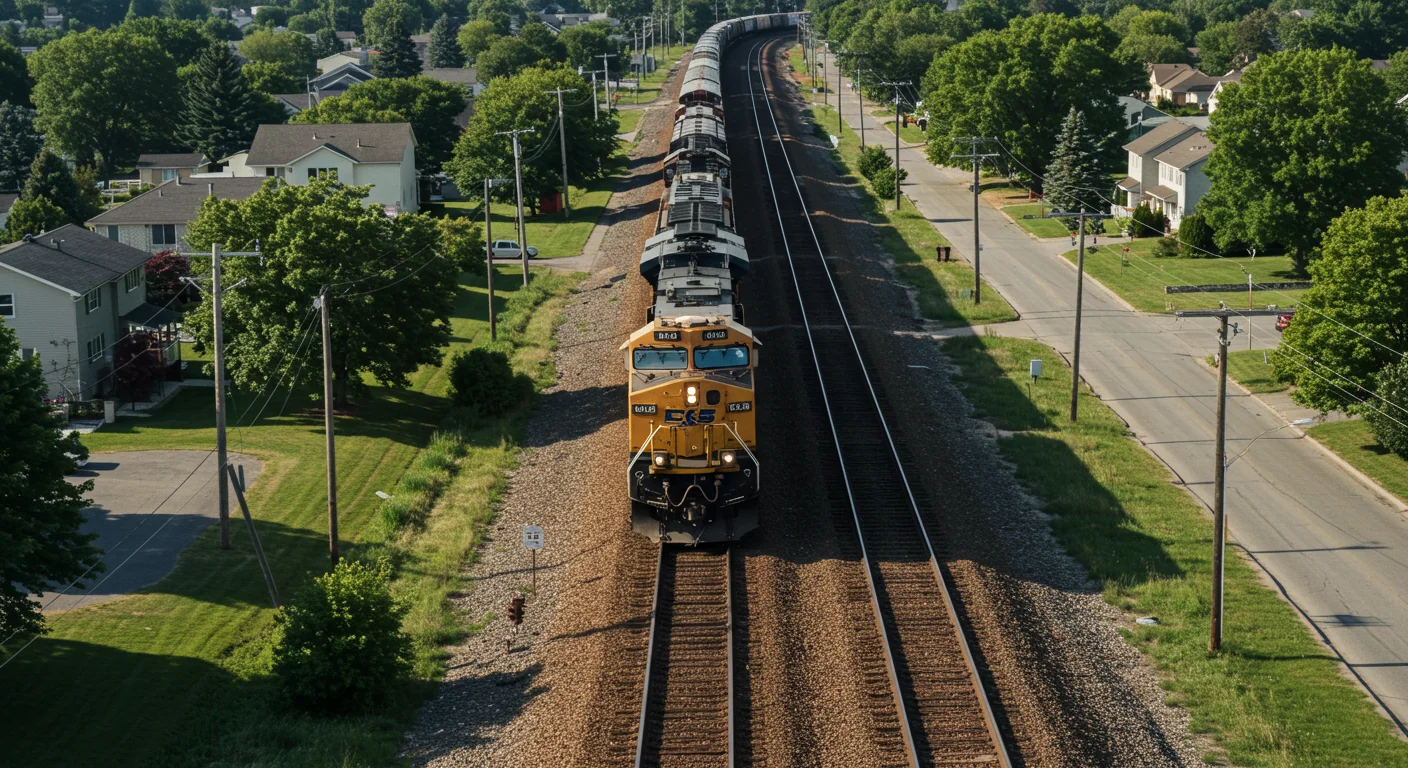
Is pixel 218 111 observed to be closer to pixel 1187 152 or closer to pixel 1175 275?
pixel 1187 152

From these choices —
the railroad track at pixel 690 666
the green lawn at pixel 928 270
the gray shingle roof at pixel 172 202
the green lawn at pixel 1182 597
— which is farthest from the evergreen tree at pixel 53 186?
the railroad track at pixel 690 666

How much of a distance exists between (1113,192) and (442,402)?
49421 mm

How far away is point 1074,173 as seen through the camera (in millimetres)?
82125

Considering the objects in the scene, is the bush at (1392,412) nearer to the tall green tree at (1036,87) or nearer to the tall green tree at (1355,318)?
the tall green tree at (1355,318)

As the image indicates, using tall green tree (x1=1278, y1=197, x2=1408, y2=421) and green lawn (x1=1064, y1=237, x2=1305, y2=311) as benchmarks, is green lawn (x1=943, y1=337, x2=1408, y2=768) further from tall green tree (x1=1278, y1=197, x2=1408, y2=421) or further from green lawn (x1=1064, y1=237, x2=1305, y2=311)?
green lawn (x1=1064, y1=237, x2=1305, y2=311)

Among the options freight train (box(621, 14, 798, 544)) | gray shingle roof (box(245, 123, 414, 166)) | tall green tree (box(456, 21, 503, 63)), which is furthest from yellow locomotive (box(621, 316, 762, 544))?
tall green tree (box(456, 21, 503, 63))

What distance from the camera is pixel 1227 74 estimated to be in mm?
160000

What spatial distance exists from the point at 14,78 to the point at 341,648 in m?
135

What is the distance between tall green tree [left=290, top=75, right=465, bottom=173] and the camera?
103 metres

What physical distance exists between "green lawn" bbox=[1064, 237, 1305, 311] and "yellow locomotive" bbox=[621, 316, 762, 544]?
36.3m

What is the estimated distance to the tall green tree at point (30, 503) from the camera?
93.8 ft

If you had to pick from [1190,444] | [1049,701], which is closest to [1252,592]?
[1049,701]

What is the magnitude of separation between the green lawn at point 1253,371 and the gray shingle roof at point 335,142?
53979 millimetres

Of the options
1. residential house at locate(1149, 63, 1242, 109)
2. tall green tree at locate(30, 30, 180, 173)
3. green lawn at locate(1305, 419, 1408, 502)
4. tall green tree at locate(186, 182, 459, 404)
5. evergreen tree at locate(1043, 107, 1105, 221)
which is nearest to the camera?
green lawn at locate(1305, 419, 1408, 502)
